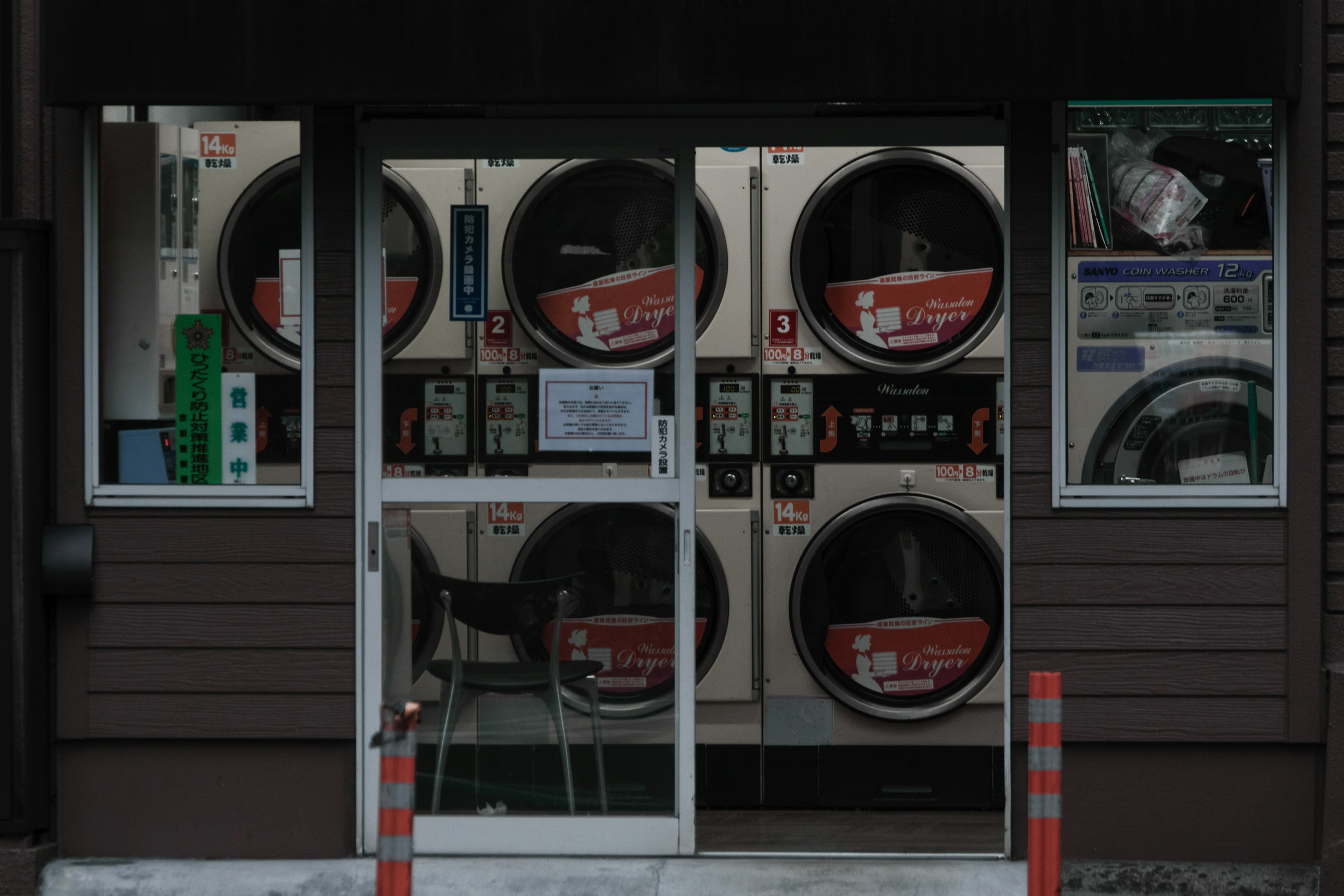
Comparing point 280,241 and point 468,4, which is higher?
point 468,4

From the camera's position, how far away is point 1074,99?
4430mm

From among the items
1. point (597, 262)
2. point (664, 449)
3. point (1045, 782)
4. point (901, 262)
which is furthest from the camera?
point (901, 262)

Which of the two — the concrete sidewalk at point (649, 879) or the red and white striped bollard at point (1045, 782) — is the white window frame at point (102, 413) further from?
the red and white striped bollard at point (1045, 782)

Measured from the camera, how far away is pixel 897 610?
6133 mm

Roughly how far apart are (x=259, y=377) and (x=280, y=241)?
49 centimetres

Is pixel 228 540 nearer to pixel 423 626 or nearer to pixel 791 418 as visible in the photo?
pixel 423 626

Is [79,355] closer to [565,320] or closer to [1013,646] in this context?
[565,320]

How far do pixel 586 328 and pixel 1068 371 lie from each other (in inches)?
67.6

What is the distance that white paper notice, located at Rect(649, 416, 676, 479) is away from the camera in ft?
15.8

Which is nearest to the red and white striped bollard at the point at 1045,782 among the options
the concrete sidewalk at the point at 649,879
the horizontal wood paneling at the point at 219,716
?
the concrete sidewalk at the point at 649,879

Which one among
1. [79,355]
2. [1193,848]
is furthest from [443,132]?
[1193,848]

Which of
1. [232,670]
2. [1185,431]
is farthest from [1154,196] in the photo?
[232,670]

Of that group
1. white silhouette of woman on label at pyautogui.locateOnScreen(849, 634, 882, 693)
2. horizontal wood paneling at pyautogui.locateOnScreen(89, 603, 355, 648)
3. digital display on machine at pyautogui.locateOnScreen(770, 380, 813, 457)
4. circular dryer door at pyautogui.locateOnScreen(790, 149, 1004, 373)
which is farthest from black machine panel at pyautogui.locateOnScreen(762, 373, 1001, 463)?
horizontal wood paneling at pyautogui.locateOnScreen(89, 603, 355, 648)

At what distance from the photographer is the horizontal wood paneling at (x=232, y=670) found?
186 inches
